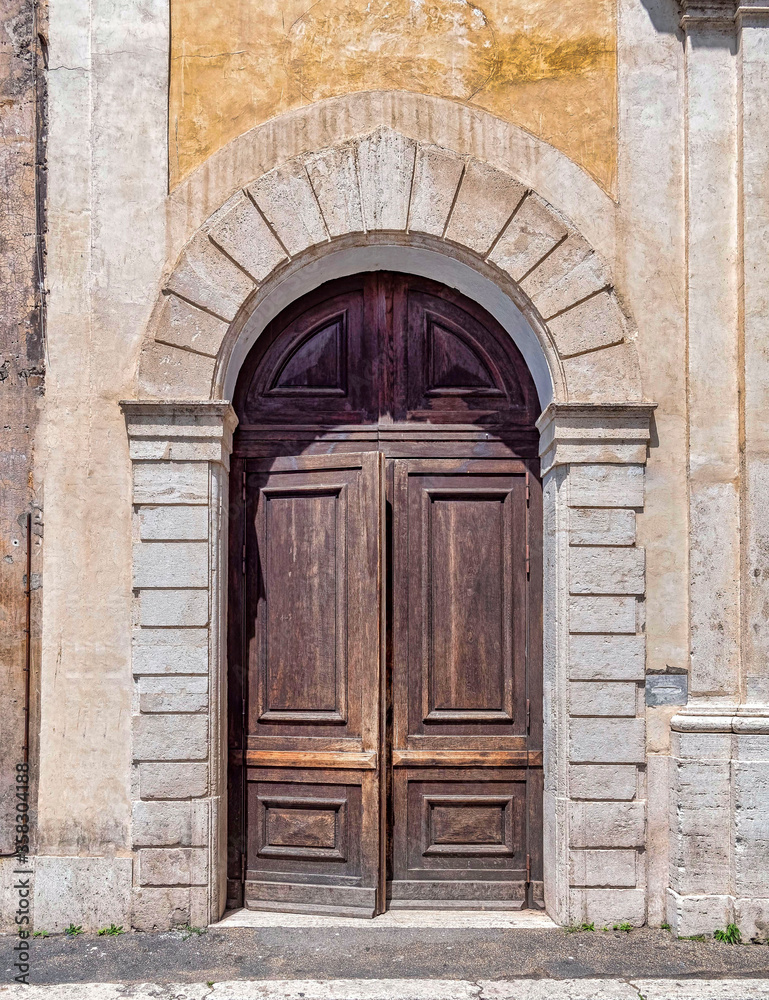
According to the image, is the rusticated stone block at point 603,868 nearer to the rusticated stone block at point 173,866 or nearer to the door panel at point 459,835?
the door panel at point 459,835

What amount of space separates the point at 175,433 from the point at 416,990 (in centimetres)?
295

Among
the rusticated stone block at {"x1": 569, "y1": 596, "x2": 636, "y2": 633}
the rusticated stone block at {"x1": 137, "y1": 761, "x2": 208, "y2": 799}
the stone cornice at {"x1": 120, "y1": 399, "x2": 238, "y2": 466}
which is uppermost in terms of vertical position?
the stone cornice at {"x1": 120, "y1": 399, "x2": 238, "y2": 466}

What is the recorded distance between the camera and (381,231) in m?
5.05

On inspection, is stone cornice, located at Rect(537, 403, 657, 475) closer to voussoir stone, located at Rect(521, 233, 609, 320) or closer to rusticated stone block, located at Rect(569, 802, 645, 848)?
voussoir stone, located at Rect(521, 233, 609, 320)

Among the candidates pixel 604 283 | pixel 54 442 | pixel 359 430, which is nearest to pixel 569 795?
pixel 359 430

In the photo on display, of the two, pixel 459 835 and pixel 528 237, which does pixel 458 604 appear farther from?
pixel 528 237

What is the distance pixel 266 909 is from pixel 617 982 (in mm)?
1922

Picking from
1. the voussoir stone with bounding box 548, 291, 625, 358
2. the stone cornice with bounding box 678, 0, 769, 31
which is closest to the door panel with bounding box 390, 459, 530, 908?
the voussoir stone with bounding box 548, 291, 625, 358

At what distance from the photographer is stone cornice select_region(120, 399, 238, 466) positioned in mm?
4953

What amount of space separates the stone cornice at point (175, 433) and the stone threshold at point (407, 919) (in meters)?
2.46

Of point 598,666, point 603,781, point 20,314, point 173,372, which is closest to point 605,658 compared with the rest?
point 598,666

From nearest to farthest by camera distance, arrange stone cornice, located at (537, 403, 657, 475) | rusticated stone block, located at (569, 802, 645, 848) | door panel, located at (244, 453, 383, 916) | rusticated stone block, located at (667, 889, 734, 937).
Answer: rusticated stone block, located at (667, 889, 734, 937), rusticated stone block, located at (569, 802, 645, 848), stone cornice, located at (537, 403, 657, 475), door panel, located at (244, 453, 383, 916)

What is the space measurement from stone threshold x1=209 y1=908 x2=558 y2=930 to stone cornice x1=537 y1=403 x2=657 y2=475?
245cm

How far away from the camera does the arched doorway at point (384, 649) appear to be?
515 cm
